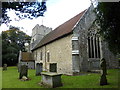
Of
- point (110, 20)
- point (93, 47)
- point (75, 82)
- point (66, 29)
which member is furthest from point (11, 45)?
point (110, 20)

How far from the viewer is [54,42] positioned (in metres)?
19.4

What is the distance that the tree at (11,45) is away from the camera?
36844 mm

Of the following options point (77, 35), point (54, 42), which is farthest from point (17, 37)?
point (77, 35)

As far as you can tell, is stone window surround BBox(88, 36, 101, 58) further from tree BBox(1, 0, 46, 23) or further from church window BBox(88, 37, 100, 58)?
tree BBox(1, 0, 46, 23)

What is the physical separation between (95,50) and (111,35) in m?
8.80

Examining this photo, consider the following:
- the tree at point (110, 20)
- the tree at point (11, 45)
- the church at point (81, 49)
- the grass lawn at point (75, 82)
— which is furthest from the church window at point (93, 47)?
the tree at point (11, 45)

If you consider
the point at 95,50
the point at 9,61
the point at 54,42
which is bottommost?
the point at 9,61

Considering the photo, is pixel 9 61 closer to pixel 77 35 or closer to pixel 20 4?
pixel 77 35

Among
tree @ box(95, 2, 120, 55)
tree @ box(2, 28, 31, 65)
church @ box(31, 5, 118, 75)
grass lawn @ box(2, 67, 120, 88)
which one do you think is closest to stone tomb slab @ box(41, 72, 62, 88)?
grass lawn @ box(2, 67, 120, 88)

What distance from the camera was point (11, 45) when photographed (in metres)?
40.6

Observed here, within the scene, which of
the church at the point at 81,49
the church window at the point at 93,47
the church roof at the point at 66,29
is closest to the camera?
the church at the point at 81,49

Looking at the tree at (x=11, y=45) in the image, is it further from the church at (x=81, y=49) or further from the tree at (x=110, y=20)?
the tree at (x=110, y=20)

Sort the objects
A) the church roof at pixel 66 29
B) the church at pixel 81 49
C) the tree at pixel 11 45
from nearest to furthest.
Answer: the church at pixel 81 49 < the church roof at pixel 66 29 < the tree at pixel 11 45

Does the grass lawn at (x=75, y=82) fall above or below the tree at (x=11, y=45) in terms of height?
below
